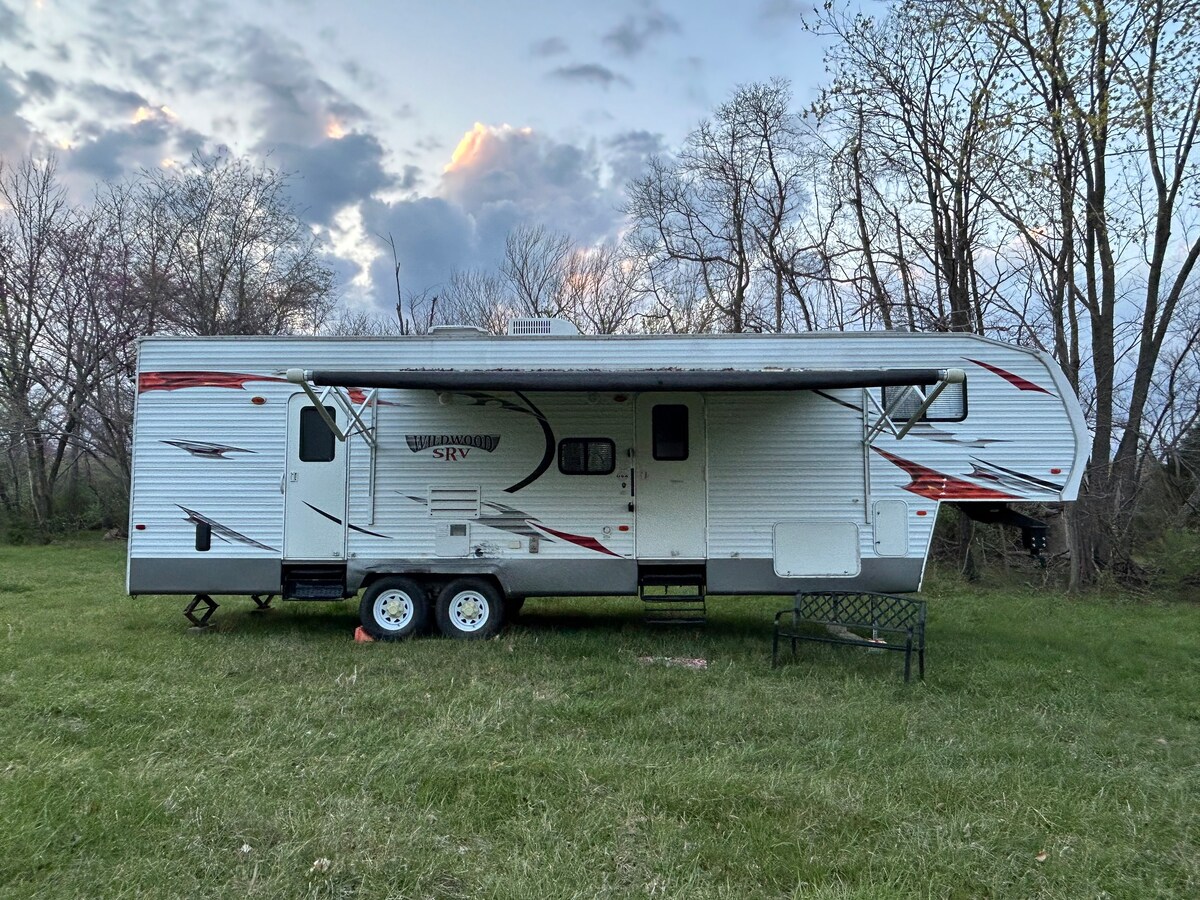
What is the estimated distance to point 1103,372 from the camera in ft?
41.3

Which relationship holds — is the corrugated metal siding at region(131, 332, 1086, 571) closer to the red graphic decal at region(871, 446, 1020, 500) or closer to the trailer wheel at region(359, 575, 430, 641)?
the red graphic decal at region(871, 446, 1020, 500)

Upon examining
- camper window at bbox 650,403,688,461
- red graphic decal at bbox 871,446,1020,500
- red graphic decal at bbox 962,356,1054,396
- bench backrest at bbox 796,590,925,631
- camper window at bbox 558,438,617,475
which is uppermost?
red graphic decal at bbox 962,356,1054,396

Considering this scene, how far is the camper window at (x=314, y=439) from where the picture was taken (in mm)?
7953

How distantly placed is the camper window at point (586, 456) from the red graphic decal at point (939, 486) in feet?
9.14

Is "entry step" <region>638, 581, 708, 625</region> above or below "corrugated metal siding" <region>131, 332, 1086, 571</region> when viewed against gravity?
below

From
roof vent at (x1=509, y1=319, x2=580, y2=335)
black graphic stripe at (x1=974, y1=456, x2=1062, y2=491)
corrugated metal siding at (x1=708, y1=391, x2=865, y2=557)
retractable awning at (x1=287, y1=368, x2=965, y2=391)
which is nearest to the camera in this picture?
retractable awning at (x1=287, y1=368, x2=965, y2=391)

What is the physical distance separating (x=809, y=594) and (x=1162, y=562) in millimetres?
8528

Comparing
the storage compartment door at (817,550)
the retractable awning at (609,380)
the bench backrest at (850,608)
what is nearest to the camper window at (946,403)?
the retractable awning at (609,380)

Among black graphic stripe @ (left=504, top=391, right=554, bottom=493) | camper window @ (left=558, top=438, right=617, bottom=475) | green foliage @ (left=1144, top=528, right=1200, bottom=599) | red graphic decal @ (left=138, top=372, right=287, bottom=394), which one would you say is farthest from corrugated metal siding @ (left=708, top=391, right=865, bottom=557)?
green foliage @ (left=1144, top=528, right=1200, bottom=599)

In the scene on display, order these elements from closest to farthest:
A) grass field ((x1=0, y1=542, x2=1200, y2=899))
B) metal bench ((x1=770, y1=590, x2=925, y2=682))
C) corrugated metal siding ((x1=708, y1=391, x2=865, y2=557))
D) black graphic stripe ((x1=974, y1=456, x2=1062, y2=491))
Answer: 1. grass field ((x1=0, y1=542, x2=1200, y2=899))
2. metal bench ((x1=770, y1=590, x2=925, y2=682))
3. black graphic stripe ((x1=974, y1=456, x2=1062, y2=491))
4. corrugated metal siding ((x1=708, y1=391, x2=865, y2=557))

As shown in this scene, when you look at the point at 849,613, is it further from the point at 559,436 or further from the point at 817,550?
the point at 559,436

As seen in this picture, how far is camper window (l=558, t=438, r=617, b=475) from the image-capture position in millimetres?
7969

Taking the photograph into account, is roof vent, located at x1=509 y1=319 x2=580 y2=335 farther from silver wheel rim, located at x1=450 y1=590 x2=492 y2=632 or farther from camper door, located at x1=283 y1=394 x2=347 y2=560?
silver wheel rim, located at x1=450 y1=590 x2=492 y2=632

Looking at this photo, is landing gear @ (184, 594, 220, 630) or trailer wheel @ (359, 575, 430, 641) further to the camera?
landing gear @ (184, 594, 220, 630)
